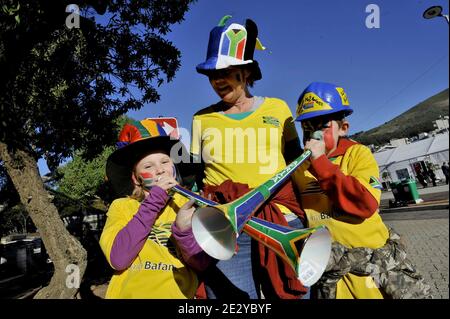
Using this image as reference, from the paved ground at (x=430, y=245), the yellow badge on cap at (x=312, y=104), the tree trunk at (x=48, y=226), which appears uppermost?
the yellow badge on cap at (x=312, y=104)

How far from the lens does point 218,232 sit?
1.66m

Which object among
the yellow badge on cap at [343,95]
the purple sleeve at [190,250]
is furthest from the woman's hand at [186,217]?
the yellow badge on cap at [343,95]

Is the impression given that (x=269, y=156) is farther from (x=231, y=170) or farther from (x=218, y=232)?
(x=218, y=232)

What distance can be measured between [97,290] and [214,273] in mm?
8148

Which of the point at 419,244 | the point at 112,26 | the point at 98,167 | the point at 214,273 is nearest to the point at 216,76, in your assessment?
the point at 214,273

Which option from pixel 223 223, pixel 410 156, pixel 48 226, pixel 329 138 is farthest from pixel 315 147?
pixel 410 156

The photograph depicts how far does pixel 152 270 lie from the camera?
73.1 inches

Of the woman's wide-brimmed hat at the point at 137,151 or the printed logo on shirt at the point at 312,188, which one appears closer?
the printed logo on shirt at the point at 312,188

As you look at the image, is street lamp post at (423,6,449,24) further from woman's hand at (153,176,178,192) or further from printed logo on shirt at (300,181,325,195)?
woman's hand at (153,176,178,192)

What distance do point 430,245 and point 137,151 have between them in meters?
8.59

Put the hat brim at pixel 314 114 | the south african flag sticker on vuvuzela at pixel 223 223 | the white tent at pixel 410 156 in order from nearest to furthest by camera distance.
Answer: the south african flag sticker on vuvuzela at pixel 223 223 → the hat brim at pixel 314 114 → the white tent at pixel 410 156

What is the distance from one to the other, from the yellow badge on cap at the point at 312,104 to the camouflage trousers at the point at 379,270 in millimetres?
837

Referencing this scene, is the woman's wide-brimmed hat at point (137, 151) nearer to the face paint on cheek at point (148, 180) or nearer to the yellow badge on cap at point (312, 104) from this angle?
the face paint on cheek at point (148, 180)

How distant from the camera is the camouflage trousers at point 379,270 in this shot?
→ 175cm
